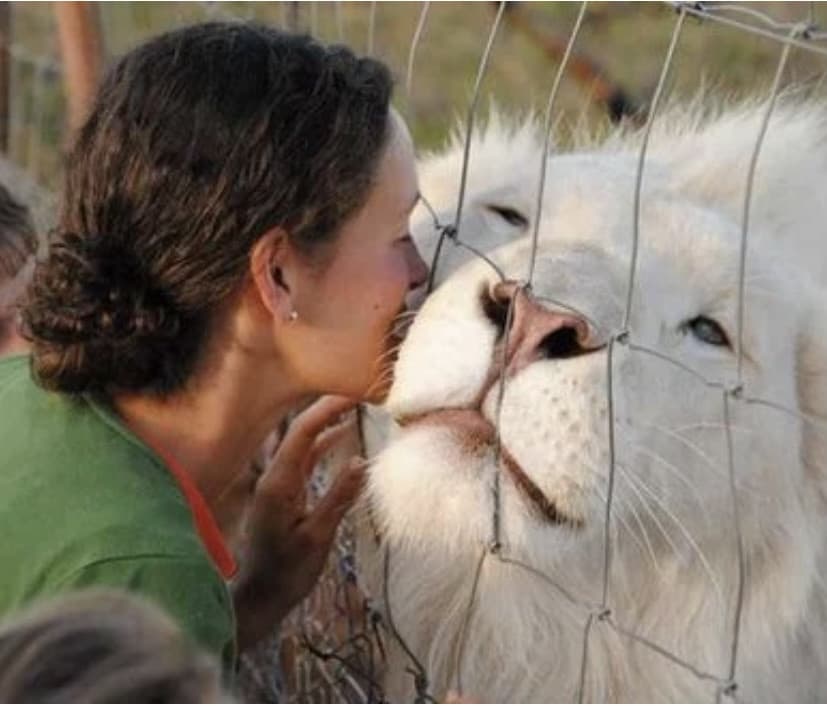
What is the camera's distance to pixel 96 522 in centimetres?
268

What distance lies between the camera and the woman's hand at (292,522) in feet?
10.9

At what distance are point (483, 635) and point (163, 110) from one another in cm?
85

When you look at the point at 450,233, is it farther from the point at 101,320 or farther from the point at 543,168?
the point at 101,320

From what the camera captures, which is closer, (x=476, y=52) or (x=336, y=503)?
(x=336, y=503)

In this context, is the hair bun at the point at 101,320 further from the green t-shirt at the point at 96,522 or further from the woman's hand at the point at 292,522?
the woman's hand at the point at 292,522

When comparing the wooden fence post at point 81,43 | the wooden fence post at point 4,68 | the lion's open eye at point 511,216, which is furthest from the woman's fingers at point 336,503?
the wooden fence post at point 4,68

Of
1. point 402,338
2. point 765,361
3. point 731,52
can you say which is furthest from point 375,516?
point 731,52

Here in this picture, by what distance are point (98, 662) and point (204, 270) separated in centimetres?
99

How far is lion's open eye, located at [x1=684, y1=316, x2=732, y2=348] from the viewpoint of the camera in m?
3.08

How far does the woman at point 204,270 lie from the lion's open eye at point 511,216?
0.83 feet


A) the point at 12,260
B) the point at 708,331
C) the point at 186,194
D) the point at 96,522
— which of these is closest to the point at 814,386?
→ the point at 708,331

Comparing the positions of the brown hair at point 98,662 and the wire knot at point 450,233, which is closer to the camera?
the brown hair at point 98,662

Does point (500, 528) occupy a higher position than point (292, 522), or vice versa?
point (500, 528)

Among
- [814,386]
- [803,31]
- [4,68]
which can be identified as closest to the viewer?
[803,31]
